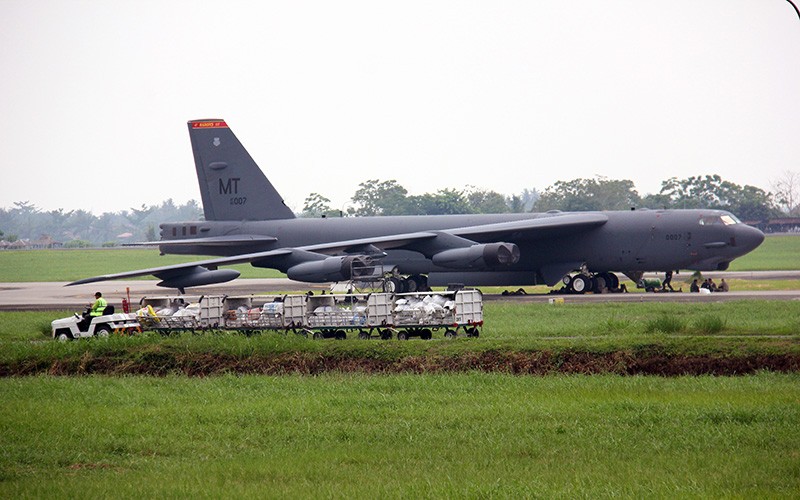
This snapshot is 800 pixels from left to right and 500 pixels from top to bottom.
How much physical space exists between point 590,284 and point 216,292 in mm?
17843

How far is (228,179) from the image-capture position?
148 ft

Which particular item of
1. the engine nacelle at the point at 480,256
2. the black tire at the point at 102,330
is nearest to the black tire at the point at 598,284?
the engine nacelle at the point at 480,256

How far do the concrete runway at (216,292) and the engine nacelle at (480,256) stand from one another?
1.86 metres

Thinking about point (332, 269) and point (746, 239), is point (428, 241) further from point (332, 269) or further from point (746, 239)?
point (746, 239)

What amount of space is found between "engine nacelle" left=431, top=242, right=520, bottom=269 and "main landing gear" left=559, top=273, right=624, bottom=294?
403 cm

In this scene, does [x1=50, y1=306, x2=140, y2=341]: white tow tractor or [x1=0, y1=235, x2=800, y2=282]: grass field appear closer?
[x1=50, y1=306, x2=140, y2=341]: white tow tractor

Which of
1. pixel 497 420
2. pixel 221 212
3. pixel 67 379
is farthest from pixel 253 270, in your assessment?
pixel 497 420

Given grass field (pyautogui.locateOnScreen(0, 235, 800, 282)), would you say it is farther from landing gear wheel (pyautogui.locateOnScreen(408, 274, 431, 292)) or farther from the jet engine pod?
the jet engine pod

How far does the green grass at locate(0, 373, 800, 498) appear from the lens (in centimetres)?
1066

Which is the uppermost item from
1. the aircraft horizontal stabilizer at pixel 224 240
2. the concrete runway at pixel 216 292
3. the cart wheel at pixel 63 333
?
the aircraft horizontal stabilizer at pixel 224 240

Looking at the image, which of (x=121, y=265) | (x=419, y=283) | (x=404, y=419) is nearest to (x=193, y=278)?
(x=419, y=283)

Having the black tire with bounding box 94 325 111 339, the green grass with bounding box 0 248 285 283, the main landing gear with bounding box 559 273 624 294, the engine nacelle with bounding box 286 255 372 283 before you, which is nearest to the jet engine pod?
the engine nacelle with bounding box 286 255 372 283

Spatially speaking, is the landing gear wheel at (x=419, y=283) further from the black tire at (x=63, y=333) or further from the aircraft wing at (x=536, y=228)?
the black tire at (x=63, y=333)

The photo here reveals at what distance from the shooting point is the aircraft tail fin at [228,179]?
1766 inches
